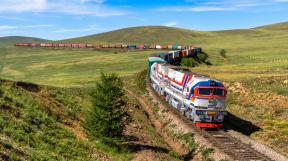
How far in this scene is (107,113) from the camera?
30719 mm

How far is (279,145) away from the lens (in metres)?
31.8

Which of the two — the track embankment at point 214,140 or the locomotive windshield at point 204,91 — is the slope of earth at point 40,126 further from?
the locomotive windshield at point 204,91

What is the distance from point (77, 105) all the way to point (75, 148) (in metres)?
15.9

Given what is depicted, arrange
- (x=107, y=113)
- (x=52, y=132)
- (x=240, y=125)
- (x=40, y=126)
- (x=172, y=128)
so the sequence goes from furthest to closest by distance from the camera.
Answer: (x=172, y=128) → (x=240, y=125) → (x=107, y=113) → (x=40, y=126) → (x=52, y=132)

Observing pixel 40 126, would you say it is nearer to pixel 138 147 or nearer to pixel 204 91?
pixel 138 147

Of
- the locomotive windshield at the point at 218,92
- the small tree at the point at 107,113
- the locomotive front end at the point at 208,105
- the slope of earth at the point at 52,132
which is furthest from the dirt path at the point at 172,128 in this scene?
the small tree at the point at 107,113

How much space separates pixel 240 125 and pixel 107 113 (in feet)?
52.8

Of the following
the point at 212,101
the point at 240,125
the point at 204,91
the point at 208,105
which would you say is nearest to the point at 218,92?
the point at 212,101

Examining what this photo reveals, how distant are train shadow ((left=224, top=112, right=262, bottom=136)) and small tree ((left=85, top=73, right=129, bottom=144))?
1248 cm

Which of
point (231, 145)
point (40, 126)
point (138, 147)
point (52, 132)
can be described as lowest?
point (138, 147)

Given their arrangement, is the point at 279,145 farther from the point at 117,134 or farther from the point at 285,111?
the point at 117,134

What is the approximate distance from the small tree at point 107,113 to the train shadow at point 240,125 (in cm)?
1248

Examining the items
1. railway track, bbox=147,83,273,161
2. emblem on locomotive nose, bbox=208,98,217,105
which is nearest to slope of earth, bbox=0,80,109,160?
railway track, bbox=147,83,273,161

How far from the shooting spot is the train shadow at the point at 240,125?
37062 millimetres
